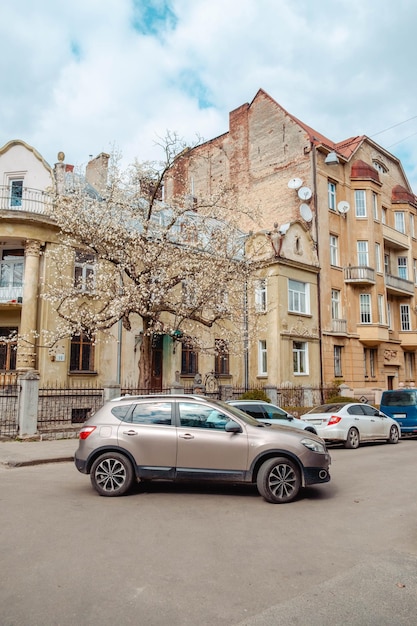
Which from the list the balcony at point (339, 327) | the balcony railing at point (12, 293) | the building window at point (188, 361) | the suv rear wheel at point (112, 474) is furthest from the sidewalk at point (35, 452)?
the balcony at point (339, 327)

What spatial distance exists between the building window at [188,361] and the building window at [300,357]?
5.70m

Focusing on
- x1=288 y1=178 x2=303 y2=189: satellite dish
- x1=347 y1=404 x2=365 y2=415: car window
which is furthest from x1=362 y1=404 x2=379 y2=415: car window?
x1=288 y1=178 x2=303 y2=189: satellite dish

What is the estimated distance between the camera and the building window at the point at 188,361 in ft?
83.2

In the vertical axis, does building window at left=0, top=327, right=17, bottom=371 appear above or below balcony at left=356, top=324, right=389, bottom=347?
below

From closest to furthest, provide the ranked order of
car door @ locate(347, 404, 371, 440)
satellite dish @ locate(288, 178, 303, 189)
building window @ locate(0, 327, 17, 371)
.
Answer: car door @ locate(347, 404, 371, 440)
building window @ locate(0, 327, 17, 371)
satellite dish @ locate(288, 178, 303, 189)

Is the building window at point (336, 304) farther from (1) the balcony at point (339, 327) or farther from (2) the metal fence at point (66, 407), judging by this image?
(2) the metal fence at point (66, 407)

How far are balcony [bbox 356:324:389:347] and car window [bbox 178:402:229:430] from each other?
A: 24.7m

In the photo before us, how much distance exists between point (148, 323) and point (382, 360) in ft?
68.1

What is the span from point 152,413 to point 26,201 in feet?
54.1

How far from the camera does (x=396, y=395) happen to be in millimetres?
18812

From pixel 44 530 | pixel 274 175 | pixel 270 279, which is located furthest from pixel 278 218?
pixel 44 530

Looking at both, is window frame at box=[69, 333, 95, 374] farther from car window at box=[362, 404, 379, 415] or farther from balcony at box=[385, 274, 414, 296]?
balcony at box=[385, 274, 414, 296]

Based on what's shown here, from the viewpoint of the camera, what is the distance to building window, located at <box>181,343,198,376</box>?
2536cm

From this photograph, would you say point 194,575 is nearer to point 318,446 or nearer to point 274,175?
point 318,446
